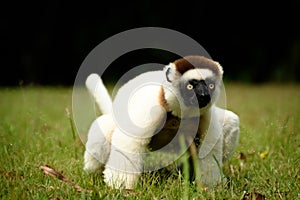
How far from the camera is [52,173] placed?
243 cm

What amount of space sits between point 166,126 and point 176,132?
0.36 ft

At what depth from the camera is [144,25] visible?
1087 cm

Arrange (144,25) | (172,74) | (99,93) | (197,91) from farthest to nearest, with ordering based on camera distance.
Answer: (144,25), (99,93), (172,74), (197,91)

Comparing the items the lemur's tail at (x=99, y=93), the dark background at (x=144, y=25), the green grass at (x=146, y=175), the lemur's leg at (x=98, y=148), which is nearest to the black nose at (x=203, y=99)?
the green grass at (x=146, y=175)

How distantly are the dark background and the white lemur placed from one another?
7.76 meters

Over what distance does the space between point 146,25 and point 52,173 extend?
8713 mm

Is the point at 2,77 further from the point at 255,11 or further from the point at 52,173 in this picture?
the point at 52,173

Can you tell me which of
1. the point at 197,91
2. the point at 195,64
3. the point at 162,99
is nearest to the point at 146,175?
the point at 162,99

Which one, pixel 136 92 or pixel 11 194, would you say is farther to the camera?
Result: pixel 136 92

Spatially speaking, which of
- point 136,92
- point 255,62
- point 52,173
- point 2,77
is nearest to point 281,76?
point 255,62

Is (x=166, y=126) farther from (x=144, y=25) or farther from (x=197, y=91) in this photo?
(x=144, y=25)

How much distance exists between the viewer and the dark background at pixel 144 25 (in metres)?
10.8

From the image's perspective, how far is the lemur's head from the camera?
8.90 feet

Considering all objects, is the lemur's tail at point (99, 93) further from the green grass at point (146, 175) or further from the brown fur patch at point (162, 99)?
the brown fur patch at point (162, 99)
